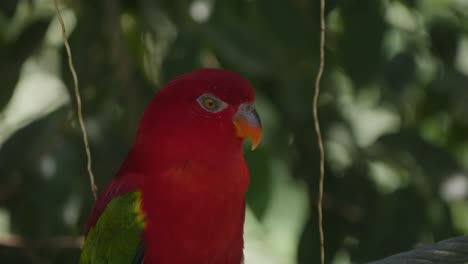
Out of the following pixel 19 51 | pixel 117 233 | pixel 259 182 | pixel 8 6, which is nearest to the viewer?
pixel 117 233

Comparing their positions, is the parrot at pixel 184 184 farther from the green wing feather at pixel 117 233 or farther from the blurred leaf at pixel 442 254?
the blurred leaf at pixel 442 254

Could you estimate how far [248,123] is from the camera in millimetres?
2824

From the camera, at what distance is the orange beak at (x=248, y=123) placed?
2805mm

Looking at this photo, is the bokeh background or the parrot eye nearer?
the parrot eye

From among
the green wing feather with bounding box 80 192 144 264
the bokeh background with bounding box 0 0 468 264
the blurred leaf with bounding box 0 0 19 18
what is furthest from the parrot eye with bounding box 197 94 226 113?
the bokeh background with bounding box 0 0 468 264

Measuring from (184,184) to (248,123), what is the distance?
27cm

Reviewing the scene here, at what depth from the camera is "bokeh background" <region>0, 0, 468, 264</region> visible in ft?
12.8

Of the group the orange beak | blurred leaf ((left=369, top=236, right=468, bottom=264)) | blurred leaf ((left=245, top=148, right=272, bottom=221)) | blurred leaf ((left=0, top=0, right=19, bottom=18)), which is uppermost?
blurred leaf ((left=0, top=0, right=19, bottom=18))

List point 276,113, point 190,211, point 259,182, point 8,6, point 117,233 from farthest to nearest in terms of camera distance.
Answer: point 276,113, point 259,182, point 8,6, point 117,233, point 190,211

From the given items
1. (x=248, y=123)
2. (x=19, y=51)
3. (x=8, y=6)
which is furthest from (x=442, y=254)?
(x=19, y=51)

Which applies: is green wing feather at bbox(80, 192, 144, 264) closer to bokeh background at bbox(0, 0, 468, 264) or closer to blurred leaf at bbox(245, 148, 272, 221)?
bokeh background at bbox(0, 0, 468, 264)

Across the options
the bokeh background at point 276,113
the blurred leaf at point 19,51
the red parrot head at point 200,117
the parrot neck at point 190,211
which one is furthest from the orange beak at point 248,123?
the blurred leaf at point 19,51

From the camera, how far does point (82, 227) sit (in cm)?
418

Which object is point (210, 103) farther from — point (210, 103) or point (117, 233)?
point (117, 233)
